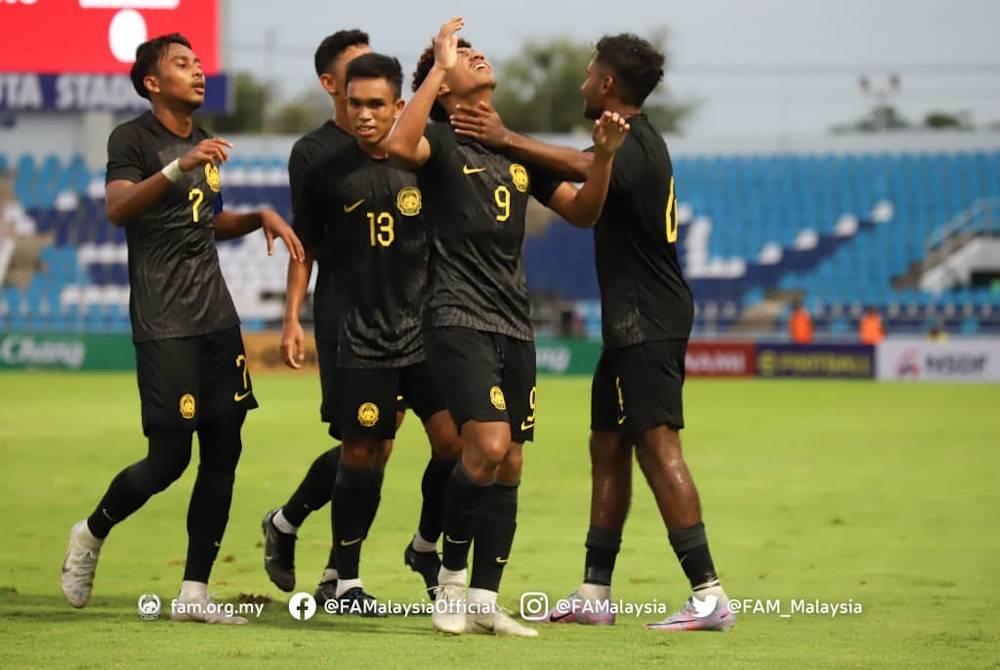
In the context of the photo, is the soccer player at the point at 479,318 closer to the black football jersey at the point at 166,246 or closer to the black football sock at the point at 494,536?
the black football sock at the point at 494,536

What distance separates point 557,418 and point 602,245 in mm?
15846

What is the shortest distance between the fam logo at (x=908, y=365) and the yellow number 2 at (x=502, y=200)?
96.8ft

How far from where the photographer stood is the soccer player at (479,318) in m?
7.24

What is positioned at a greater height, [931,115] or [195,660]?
[931,115]

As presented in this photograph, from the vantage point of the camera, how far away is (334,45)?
862 cm

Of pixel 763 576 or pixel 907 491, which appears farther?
pixel 907 491

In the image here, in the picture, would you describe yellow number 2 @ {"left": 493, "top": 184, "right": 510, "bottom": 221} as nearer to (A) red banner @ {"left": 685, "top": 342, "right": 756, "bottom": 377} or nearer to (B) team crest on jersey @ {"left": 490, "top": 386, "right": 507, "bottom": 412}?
(B) team crest on jersey @ {"left": 490, "top": 386, "right": 507, "bottom": 412}

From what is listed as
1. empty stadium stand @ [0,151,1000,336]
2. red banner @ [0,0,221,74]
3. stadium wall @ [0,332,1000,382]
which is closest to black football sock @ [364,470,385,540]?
red banner @ [0,0,221,74]

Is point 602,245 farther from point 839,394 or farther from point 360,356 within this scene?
point 839,394

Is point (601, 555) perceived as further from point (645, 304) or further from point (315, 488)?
point (315, 488)

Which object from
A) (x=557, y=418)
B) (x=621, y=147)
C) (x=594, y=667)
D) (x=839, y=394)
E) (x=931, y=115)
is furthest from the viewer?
(x=931, y=115)

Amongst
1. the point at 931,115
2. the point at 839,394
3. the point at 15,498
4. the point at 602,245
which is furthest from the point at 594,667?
the point at 931,115

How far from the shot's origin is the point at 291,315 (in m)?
8.17

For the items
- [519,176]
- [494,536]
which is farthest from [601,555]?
[519,176]
